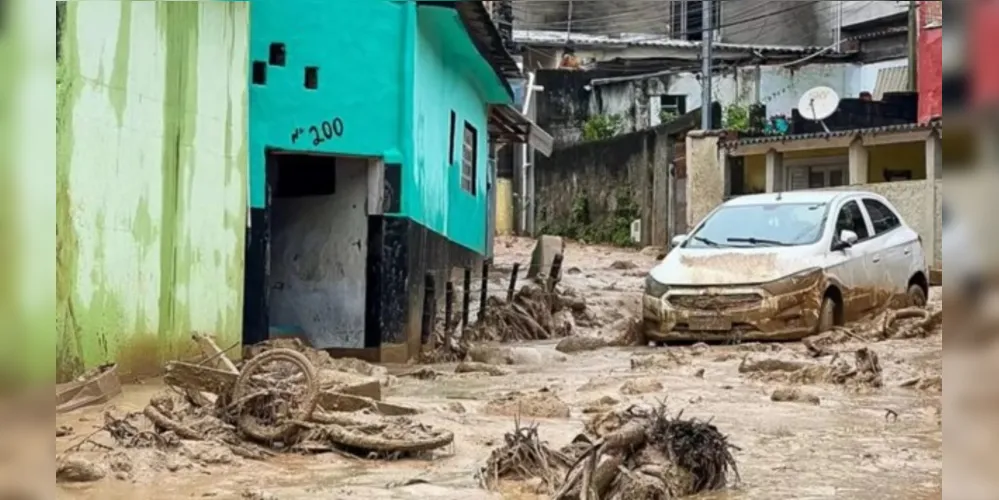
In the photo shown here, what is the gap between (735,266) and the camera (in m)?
12.0

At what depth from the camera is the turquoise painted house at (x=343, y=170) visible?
39.4ft

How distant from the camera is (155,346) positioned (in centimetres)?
861

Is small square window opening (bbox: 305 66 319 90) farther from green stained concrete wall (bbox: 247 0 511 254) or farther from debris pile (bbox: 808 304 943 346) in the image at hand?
debris pile (bbox: 808 304 943 346)

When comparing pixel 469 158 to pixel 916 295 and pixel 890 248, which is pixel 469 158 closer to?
pixel 890 248

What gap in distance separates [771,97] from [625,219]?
5710 millimetres

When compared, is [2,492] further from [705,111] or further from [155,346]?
[705,111]

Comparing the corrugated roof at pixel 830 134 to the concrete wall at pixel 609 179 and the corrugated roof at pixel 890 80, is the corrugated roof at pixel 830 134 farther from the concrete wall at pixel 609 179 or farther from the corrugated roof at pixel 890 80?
the corrugated roof at pixel 890 80

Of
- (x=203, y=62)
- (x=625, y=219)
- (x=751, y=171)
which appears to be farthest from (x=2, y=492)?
(x=625, y=219)

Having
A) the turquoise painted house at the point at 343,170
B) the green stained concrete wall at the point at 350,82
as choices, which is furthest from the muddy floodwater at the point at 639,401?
the green stained concrete wall at the point at 350,82

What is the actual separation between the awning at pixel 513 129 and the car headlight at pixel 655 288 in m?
8.24

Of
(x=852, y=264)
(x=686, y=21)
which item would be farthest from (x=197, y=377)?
(x=686, y=21)

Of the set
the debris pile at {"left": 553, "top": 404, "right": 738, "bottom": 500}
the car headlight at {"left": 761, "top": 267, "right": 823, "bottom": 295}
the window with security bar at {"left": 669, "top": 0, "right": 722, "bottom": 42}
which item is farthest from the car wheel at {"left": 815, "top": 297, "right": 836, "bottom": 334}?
the window with security bar at {"left": 669, "top": 0, "right": 722, "bottom": 42}

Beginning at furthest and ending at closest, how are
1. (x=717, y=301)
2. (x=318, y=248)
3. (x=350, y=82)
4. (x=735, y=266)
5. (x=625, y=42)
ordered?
(x=625, y=42) → (x=318, y=248) → (x=350, y=82) → (x=735, y=266) → (x=717, y=301)

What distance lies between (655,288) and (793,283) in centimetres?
147
